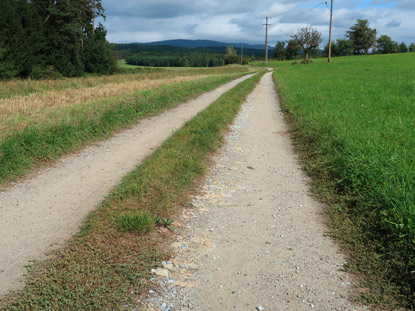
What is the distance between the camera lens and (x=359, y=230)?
405cm

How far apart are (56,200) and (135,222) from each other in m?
1.64

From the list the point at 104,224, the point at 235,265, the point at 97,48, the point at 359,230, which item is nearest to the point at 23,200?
the point at 104,224

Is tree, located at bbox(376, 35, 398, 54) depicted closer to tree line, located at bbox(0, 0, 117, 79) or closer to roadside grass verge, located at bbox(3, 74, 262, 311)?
tree line, located at bbox(0, 0, 117, 79)

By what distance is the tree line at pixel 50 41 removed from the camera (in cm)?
3491

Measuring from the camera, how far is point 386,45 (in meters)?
125

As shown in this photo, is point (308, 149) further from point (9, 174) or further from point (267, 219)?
point (9, 174)

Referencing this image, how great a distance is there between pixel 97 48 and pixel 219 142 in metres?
50.2

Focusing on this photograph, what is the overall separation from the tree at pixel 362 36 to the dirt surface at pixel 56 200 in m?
130

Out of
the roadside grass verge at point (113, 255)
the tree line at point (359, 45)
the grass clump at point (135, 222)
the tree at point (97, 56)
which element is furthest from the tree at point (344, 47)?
the grass clump at point (135, 222)

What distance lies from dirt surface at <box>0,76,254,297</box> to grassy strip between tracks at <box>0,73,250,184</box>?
379 millimetres

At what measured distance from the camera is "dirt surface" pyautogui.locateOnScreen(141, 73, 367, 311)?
9.71 feet

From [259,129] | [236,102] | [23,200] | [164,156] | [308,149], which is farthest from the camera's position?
[236,102]

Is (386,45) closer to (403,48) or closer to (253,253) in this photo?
(403,48)

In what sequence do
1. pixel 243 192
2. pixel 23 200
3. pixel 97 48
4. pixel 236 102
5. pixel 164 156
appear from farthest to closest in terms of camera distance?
pixel 97 48, pixel 236 102, pixel 164 156, pixel 243 192, pixel 23 200
